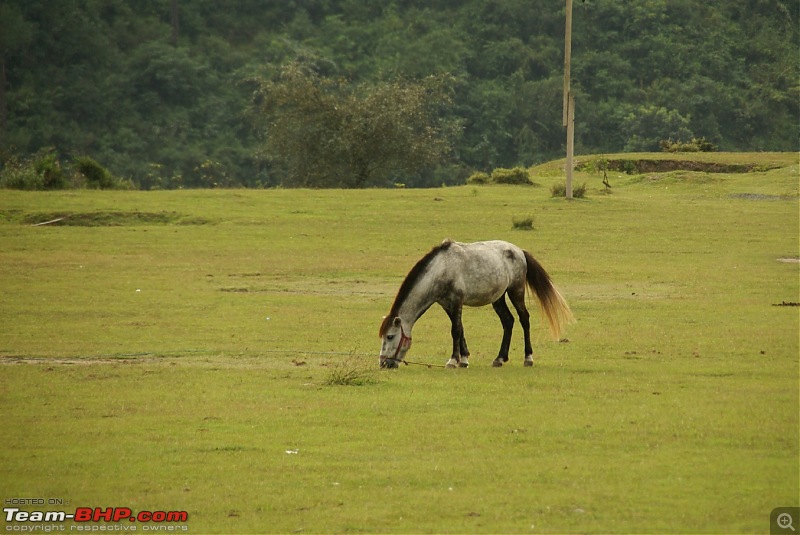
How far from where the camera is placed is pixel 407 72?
225 feet

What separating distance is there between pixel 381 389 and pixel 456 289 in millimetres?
1872

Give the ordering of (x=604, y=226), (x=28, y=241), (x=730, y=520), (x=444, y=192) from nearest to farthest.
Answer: (x=730, y=520), (x=28, y=241), (x=604, y=226), (x=444, y=192)

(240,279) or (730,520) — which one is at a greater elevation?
(730,520)

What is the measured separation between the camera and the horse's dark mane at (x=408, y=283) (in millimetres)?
14375

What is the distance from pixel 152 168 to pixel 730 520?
183ft

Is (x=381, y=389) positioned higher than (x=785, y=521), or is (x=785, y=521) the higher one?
(x=785, y=521)

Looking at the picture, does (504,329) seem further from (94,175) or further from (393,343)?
(94,175)

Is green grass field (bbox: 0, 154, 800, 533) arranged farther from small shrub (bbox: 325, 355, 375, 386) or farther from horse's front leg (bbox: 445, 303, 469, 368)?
horse's front leg (bbox: 445, 303, 469, 368)

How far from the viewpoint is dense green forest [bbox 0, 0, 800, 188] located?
64125mm

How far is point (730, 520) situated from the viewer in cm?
835

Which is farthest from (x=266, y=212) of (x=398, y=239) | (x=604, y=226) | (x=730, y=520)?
(x=730, y=520)

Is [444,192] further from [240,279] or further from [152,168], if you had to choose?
[152,168]

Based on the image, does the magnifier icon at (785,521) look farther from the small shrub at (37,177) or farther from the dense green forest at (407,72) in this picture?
the dense green forest at (407,72)

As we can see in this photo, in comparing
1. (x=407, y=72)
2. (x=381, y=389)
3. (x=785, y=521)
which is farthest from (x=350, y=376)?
(x=407, y=72)
